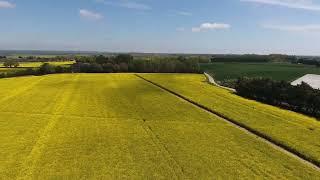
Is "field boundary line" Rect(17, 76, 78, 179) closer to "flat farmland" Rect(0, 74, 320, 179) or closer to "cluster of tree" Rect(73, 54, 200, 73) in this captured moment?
"flat farmland" Rect(0, 74, 320, 179)

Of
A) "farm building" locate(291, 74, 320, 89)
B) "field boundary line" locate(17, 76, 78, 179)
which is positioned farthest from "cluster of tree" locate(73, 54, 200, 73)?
"field boundary line" locate(17, 76, 78, 179)

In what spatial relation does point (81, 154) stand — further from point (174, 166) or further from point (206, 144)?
point (206, 144)

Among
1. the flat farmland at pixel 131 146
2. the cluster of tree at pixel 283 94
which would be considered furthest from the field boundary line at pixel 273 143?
the cluster of tree at pixel 283 94

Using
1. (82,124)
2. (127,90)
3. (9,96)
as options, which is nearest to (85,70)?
(127,90)

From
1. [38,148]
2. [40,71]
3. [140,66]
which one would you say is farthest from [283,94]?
[140,66]

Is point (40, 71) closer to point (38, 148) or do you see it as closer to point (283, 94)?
point (283, 94)

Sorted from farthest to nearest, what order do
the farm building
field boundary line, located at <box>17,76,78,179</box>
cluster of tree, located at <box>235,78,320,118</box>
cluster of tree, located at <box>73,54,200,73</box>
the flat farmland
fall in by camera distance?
cluster of tree, located at <box>73,54,200,73</box> < the farm building < cluster of tree, located at <box>235,78,320,118</box> < the flat farmland < field boundary line, located at <box>17,76,78,179</box>
